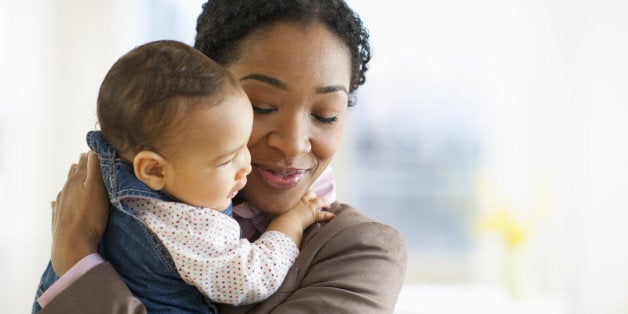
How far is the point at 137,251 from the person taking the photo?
4.02ft

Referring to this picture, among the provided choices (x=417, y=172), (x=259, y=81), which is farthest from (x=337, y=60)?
(x=417, y=172)

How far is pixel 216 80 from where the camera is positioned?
1.16 m

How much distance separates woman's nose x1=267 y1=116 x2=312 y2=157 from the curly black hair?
6.4 inches

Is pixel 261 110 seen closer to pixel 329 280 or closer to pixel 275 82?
pixel 275 82

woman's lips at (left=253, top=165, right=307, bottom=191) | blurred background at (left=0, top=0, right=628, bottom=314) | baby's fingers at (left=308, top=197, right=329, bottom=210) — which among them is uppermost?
woman's lips at (left=253, top=165, right=307, bottom=191)

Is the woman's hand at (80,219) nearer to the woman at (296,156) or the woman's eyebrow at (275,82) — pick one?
the woman at (296,156)

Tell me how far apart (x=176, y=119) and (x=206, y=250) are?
0.21 metres

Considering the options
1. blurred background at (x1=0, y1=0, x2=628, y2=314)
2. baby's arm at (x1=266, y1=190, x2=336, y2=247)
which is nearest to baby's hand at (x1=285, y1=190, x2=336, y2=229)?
baby's arm at (x1=266, y1=190, x2=336, y2=247)

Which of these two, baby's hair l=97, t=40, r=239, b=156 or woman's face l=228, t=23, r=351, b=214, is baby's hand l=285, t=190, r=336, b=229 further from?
baby's hair l=97, t=40, r=239, b=156

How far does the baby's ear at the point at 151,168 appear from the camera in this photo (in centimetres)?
116

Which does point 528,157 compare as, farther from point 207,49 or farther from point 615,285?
point 207,49

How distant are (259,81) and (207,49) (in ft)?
0.61

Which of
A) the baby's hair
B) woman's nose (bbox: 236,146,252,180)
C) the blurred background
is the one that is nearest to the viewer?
the baby's hair

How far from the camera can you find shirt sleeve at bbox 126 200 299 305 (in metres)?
1.19
